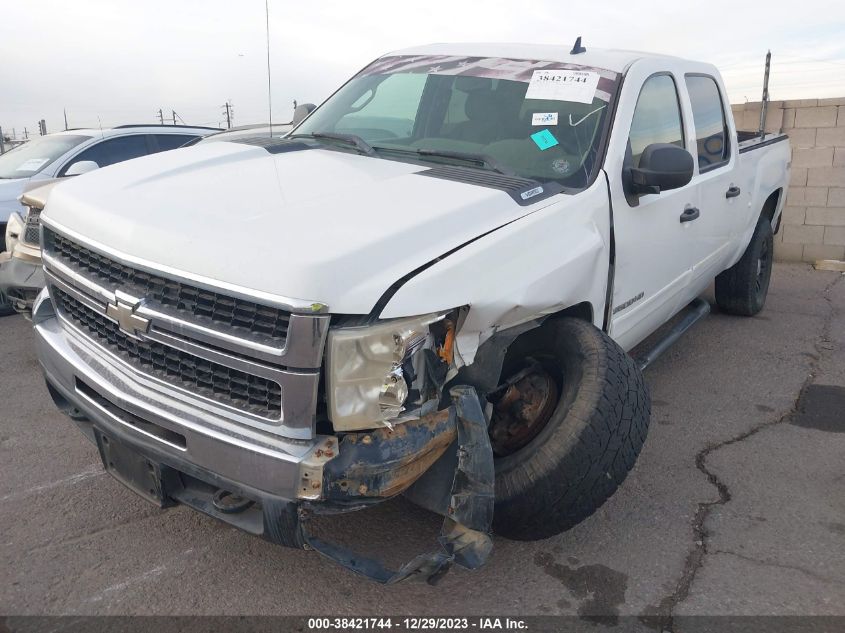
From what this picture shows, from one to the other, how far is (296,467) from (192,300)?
62 centimetres

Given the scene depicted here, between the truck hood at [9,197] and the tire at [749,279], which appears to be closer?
the tire at [749,279]

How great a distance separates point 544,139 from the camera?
11.2 ft

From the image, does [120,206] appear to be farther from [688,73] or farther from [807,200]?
[807,200]

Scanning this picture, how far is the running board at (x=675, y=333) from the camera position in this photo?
4.28 metres

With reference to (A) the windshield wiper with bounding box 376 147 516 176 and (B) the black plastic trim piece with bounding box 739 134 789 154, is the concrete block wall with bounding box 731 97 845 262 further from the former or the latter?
(A) the windshield wiper with bounding box 376 147 516 176

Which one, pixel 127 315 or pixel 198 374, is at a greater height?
pixel 127 315

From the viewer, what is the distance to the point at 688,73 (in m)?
4.53

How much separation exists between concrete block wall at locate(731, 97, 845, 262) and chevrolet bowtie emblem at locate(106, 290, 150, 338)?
8.45m

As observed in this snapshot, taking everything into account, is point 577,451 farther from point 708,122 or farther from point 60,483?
point 708,122

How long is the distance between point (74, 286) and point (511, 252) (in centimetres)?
163

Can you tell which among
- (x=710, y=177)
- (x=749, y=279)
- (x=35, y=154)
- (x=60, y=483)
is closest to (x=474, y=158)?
(x=710, y=177)

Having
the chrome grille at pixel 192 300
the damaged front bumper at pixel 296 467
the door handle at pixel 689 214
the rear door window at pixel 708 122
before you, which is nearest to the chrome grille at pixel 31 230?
the chrome grille at pixel 192 300

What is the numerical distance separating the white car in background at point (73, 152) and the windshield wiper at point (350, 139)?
10.5 ft

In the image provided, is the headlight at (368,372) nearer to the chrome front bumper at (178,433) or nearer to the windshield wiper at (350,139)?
the chrome front bumper at (178,433)
